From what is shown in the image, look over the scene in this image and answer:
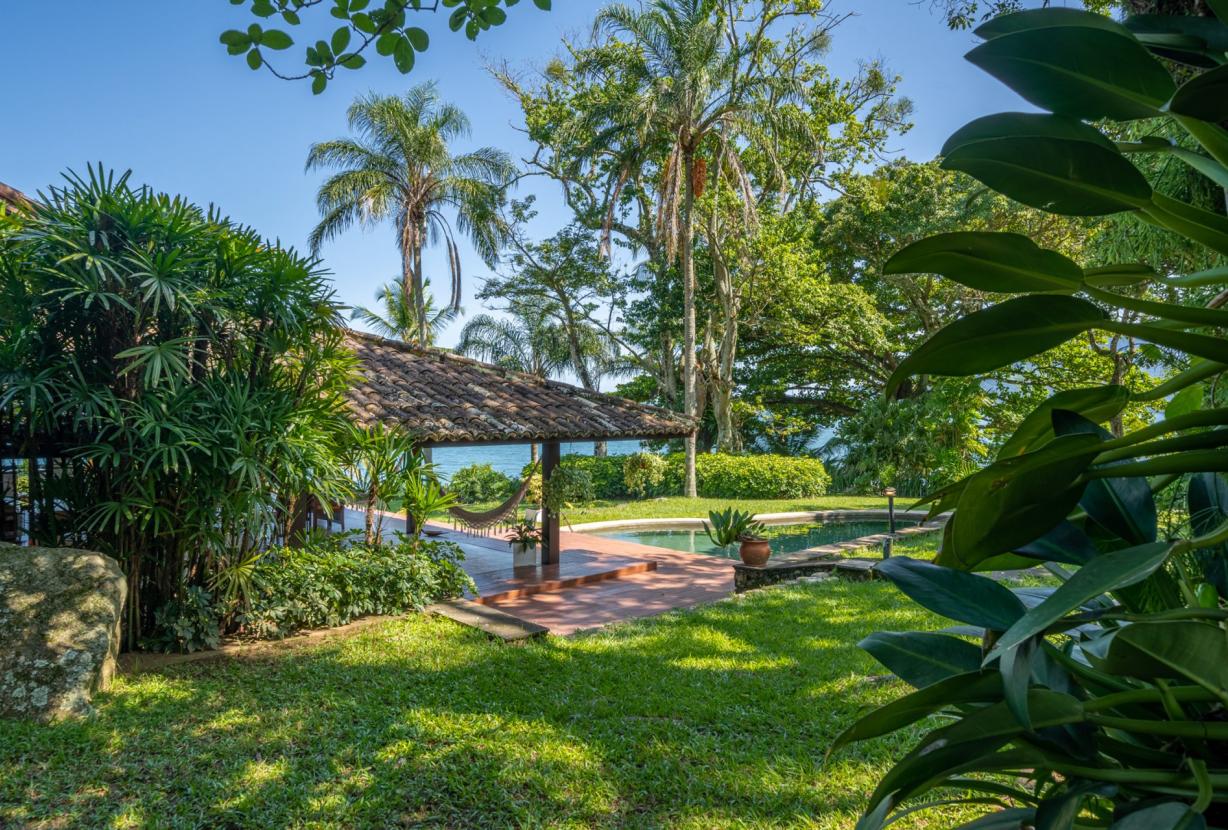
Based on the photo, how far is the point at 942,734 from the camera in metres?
0.76

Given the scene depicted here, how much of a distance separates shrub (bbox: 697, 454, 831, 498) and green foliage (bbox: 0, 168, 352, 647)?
13.4 meters

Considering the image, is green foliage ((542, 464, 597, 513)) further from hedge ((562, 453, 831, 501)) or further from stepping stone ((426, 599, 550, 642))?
hedge ((562, 453, 831, 501))

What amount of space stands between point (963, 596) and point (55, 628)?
17.7 feet

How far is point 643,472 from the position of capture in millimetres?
18078

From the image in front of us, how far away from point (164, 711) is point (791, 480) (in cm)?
1549

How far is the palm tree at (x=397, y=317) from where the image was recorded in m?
21.9

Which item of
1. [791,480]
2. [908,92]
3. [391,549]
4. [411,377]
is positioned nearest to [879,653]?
[391,549]

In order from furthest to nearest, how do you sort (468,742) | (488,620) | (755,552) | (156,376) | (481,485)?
(481,485) → (755,552) → (488,620) → (156,376) → (468,742)

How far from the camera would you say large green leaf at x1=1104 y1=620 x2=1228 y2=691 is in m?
0.69

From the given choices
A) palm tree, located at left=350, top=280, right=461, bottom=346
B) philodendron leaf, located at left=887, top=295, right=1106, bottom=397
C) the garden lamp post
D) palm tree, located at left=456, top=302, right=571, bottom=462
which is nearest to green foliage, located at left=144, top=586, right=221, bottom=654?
philodendron leaf, located at left=887, top=295, right=1106, bottom=397

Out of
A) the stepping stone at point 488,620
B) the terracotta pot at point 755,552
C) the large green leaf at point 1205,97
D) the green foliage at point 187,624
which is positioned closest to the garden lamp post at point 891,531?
the terracotta pot at point 755,552

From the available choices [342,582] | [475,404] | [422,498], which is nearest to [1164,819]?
[342,582]

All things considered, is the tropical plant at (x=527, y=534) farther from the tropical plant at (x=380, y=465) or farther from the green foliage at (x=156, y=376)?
the green foliage at (x=156, y=376)

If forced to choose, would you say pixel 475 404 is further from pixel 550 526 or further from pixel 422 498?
pixel 550 526
